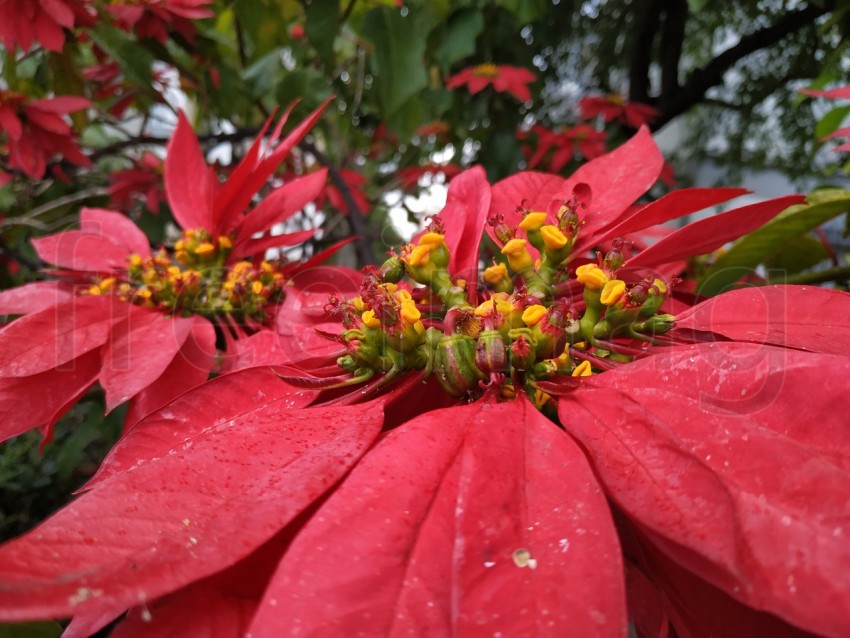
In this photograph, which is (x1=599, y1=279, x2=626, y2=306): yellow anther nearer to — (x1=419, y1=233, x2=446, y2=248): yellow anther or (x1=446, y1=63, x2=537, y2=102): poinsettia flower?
(x1=419, y1=233, x2=446, y2=248): yellow anther

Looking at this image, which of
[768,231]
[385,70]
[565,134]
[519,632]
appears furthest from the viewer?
[565,134]

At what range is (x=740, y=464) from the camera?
16 cm

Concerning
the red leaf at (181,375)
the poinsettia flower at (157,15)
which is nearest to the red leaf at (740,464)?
the red leaf at (181,375)

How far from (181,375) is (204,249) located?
11 centimetres

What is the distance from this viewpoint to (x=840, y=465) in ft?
0.51

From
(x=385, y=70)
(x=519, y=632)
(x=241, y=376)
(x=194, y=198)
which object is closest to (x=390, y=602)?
(x=519, y=632)

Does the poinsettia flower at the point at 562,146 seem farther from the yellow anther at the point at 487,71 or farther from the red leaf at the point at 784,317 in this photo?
the red leaf at the point at 784,317

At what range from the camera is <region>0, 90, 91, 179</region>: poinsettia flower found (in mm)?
595

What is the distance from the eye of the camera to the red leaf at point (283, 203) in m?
0.41

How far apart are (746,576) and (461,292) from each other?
0.17 m

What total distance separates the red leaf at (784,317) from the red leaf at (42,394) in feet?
0.99

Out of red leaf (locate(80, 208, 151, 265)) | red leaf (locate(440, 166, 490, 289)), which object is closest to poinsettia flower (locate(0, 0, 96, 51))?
red leaf (locate(80, 208, 151, 265))

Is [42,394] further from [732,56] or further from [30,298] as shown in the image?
[732,56]

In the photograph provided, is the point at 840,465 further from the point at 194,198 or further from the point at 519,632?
the point at 194,198
